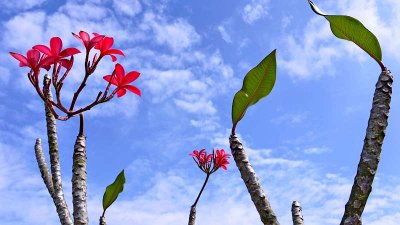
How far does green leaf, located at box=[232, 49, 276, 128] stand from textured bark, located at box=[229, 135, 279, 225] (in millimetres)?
102

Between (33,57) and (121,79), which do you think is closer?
(33,57)

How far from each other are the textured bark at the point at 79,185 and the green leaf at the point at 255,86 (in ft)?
2.12

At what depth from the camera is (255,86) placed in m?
1.64

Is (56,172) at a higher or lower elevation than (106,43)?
lower

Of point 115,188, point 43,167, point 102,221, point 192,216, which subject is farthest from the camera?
point 192,216

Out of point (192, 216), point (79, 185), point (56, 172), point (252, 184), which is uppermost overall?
point (192, 216)

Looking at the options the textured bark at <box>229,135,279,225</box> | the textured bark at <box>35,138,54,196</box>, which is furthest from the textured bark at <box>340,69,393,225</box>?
the textured bark at <box>35,138,54,196</box>

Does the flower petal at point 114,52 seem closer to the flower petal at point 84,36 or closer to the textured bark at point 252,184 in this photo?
the flower petal at point 84,36

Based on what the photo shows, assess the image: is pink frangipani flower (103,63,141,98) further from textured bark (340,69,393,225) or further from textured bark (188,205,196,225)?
textured bark (188,205,196,225)

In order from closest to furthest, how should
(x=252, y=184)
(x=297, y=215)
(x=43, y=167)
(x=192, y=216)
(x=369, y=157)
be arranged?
(x=369, y=157) < (x=252, y=184) < (x=297, y=215) < (x=43, y=167) < (x=192, y=216)

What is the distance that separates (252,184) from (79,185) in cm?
70

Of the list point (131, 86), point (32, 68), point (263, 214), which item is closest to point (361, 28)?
point (263, 214)

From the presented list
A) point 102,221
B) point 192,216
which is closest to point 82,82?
point 102,221

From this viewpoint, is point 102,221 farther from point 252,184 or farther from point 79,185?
point 252,184
